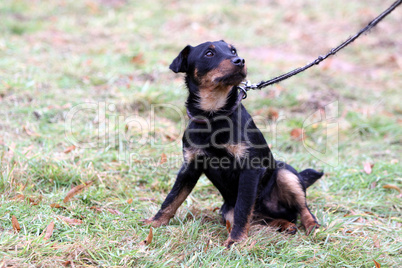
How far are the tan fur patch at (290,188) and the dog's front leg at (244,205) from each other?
42cm

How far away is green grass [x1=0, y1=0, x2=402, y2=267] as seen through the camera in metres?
2.74

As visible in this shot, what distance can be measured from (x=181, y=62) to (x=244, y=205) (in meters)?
1.18

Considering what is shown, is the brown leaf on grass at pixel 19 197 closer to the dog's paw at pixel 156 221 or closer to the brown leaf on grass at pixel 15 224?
the brown leaf on grass at pixel 15 224

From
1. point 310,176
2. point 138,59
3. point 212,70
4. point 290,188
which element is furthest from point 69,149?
point 138,59

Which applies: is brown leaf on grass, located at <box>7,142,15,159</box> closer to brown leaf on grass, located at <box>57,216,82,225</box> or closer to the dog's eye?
brown leaf on grass, located at <box>57,216,82,225</box>

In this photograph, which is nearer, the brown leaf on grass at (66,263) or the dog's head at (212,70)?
the brown leaf on grass at (66,263)

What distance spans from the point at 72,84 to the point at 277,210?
12.0 ft

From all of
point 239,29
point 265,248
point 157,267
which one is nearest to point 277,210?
point 265,248

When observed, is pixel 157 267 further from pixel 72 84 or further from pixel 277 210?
pixel 72 84

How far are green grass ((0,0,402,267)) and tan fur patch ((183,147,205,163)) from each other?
47 centimetres

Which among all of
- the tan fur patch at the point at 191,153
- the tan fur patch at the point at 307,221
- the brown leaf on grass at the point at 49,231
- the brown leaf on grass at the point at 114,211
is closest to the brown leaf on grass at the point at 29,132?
the brown leaf on grass at the point at 114,211

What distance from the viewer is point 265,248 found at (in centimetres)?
279

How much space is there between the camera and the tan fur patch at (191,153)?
9.69 feet

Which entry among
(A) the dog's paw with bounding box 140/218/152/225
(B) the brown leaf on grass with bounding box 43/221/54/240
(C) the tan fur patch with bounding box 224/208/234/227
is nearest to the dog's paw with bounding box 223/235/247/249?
Answer: (C) the tan fur patch with bounding box 224/208/234/227
